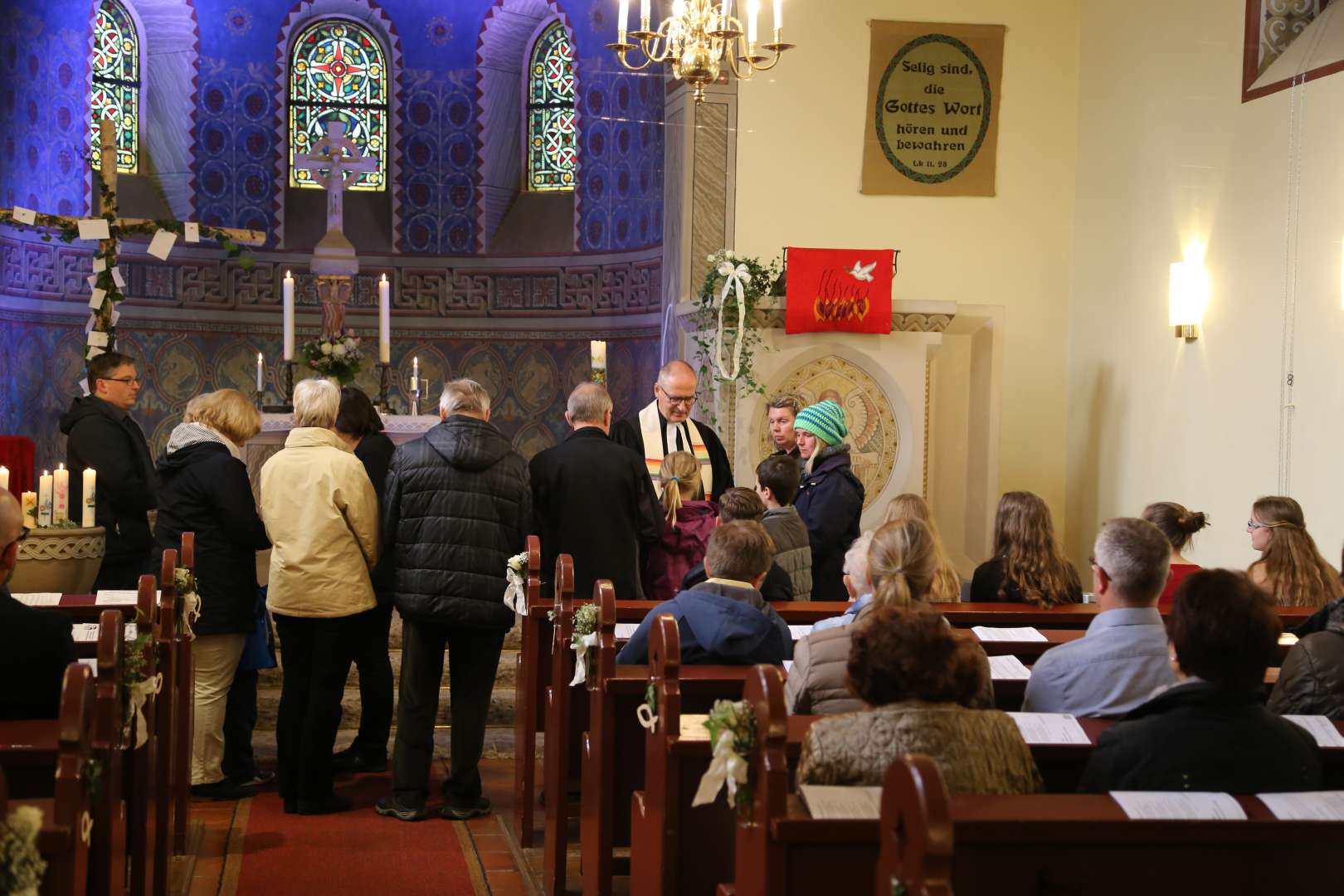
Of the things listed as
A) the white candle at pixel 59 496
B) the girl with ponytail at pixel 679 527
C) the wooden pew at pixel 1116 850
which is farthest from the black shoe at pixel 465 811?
the wooden pew at pixel 1116 850

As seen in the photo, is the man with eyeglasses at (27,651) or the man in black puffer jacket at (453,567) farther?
the man in black puffer jacket at (453,567)

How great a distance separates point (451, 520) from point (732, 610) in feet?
5.16

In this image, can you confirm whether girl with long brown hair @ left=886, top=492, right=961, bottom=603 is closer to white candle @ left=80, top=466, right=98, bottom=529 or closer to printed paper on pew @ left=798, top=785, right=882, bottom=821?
printed paper on pew @ left=798, top=785, right=882, bottom=821

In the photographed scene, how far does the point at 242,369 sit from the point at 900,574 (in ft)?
30.6

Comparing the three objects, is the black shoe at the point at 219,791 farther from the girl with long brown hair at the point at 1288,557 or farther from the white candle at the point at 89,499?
the girl with long brown hair at the point at 1288,557

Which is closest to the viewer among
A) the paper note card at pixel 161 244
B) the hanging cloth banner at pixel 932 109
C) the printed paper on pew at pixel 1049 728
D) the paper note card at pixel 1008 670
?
the printed paper on pew at pixel 1049 728

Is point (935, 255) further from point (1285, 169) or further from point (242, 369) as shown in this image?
point (242, 369)

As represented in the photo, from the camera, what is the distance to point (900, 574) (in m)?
3.23

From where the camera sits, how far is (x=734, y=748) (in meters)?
2.32

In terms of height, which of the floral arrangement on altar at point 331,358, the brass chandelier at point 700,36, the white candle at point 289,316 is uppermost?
the brass chandelier at point 700,36

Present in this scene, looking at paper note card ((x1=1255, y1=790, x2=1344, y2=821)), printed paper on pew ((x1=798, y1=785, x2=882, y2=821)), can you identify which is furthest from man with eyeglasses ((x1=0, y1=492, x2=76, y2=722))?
paper note card ((x1=1255, y1=790, x2=1344, y2=821))

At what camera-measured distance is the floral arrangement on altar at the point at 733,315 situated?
7473 mm

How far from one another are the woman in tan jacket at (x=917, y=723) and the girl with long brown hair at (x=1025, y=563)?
6.33 feet

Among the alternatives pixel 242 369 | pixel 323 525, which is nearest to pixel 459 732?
pixel 323 525
